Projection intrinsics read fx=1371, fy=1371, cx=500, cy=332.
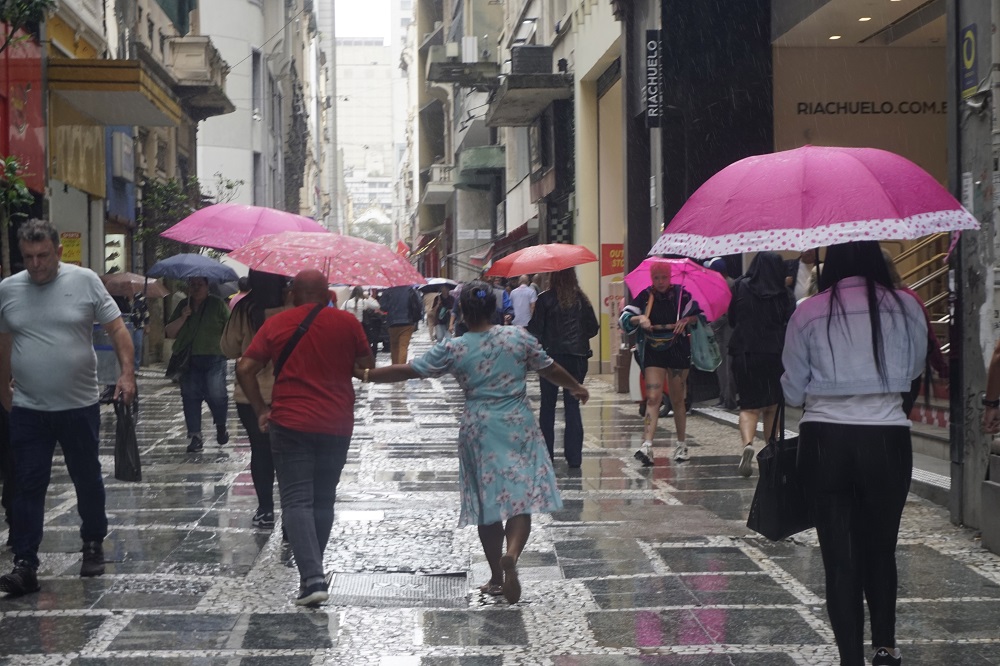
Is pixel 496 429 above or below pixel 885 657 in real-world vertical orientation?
above

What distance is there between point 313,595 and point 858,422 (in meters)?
2.72

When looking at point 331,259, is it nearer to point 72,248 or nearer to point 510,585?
point 510,585

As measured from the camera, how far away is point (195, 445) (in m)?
12.5

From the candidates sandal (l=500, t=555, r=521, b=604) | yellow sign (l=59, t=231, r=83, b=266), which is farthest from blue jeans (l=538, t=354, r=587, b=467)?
yellow sign (l=59, t=231, r=83, b=266)

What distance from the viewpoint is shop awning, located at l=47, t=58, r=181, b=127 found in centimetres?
1806

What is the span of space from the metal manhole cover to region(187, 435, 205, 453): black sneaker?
579 centimetres

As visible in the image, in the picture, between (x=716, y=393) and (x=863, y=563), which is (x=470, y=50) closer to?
(x=716, y=393)

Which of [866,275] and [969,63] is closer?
[866,275]

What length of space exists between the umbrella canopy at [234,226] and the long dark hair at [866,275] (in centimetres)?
498

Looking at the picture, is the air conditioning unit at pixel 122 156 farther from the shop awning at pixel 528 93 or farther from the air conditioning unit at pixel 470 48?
the air conditioning unit at pixel 470 48

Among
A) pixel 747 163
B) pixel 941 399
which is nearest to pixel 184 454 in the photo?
pixel 941 399

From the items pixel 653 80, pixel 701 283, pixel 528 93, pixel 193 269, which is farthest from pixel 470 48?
pixel 701 283

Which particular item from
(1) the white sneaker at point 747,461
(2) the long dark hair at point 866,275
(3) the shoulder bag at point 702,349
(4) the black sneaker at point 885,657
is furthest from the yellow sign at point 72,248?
(4) the black sneaker at point 885,657

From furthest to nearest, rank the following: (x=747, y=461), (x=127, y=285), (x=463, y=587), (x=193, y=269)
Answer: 1. (x=127, y=285)
2. (x=193, y=269)
3. (x=747, y=461)
4. (x=463, y=587)
